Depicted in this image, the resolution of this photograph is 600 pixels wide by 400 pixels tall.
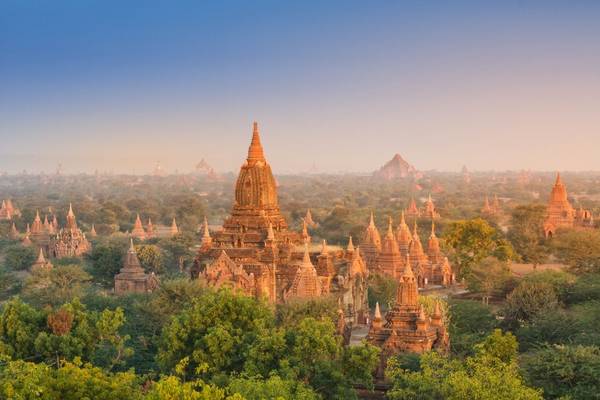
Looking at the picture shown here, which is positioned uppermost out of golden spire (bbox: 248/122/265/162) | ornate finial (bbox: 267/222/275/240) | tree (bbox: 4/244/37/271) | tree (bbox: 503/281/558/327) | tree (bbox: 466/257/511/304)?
golden spire (bbox: 248/122/265/162)

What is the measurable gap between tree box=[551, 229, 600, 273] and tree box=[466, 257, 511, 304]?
4719mm

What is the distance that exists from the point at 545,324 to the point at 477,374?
12.0 m

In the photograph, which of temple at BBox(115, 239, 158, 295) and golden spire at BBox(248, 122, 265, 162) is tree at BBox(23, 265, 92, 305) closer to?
temple at BBox(115, 239, 158, 295)

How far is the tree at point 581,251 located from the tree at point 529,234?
2.18 m

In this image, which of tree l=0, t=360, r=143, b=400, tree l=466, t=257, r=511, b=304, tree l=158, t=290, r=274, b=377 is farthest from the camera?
tree l=466, t=257, r=511, b=304

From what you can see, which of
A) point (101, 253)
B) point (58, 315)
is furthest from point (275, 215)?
point (58, 315)

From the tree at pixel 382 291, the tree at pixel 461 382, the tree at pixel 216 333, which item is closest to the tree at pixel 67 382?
the tree at pixel 216 333

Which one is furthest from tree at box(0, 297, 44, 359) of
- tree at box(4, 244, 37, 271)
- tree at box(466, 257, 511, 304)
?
tree at box(4, 244, 37, 271)

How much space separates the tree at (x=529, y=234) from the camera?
6678cm

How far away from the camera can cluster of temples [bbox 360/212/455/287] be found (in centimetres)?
5188

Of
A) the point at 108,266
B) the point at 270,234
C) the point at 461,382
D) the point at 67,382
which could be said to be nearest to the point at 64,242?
the point at 108,266

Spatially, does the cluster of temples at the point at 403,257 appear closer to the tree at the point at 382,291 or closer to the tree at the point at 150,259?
the tree at the point at 382,291

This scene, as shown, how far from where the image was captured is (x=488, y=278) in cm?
4897

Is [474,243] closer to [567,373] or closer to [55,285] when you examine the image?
[55,285]
